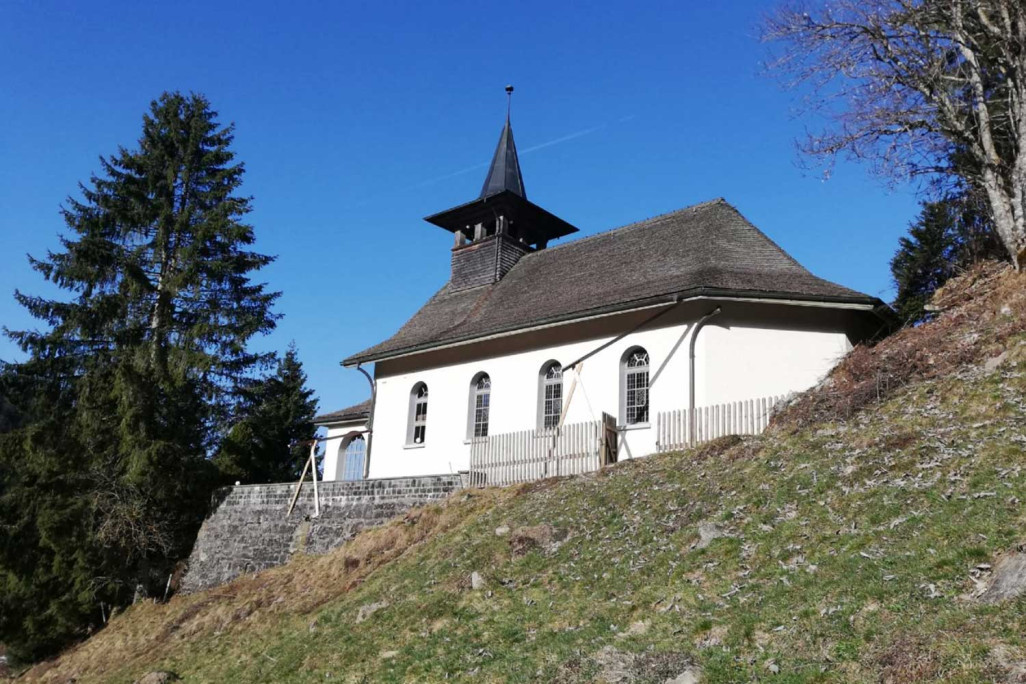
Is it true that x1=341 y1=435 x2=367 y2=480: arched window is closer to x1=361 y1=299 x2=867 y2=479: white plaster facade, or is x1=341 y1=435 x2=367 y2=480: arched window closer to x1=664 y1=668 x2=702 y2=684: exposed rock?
x1=361 y1=299 x2=867 y2=479: white plaster facade

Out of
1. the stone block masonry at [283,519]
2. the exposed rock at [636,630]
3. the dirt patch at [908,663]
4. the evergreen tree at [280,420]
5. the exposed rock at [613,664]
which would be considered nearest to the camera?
the dirt patch at [908,663]

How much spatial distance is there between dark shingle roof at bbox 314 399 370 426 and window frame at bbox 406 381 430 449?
3.77 meters

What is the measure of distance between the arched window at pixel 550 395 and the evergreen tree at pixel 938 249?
7736 millimetres

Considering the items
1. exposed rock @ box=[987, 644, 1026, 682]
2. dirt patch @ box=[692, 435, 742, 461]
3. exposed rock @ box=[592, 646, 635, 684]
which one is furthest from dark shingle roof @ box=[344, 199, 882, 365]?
exposed rock @ box=[987, 644, 1026, 682]

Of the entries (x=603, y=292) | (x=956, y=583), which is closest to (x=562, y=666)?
(x=956, y=583)

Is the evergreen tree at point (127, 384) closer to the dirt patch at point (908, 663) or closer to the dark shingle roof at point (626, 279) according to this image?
the dark shingle roof at point (626, 279)

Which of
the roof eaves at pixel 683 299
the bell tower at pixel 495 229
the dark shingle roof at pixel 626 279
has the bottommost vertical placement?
the roof eaves at pixel 683 299

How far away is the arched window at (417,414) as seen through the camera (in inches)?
899

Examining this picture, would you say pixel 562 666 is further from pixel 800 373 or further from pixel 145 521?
pixel 145 521

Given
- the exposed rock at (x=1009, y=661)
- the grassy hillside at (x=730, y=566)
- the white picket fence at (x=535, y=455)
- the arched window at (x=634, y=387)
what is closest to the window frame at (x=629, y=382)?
the arched window at (x=634, y=387)

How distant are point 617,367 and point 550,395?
2101 mm

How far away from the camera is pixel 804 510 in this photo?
33.9 ft

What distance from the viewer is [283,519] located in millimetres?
20125

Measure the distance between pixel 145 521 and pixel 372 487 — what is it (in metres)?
6.21
